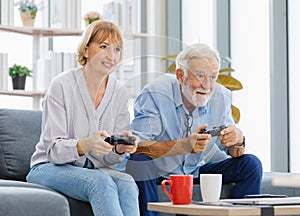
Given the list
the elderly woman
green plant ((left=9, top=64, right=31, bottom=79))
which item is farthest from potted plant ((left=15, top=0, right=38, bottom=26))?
the elderly woman

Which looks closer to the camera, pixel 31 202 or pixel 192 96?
pixel 31 202

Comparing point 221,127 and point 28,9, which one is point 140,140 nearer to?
point 221,127

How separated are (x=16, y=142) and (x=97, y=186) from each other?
0.62 metres

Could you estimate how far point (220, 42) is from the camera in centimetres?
546

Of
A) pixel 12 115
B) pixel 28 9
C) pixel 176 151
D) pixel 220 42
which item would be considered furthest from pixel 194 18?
pixel 176 151

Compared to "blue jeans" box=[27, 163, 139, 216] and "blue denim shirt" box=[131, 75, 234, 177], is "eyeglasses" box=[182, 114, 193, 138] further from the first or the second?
"blue jeans" box=[27, 163, 139, 216]

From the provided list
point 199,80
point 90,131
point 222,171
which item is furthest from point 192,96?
point 222,171

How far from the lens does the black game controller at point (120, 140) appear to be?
264 cm

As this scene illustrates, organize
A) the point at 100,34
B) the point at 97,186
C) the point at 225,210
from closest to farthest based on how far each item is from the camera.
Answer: the point at 225,210, the point at 97,186, the point at 100,34

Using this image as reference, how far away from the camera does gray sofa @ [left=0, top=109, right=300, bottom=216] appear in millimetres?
2486

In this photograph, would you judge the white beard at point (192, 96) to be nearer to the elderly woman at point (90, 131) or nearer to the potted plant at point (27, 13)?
the elderly woman at point (90, 131)

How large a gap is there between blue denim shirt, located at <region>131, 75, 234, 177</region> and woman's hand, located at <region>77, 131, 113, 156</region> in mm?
117

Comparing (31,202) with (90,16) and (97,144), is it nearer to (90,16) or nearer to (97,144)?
(97,144)

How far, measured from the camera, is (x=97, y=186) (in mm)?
2609
